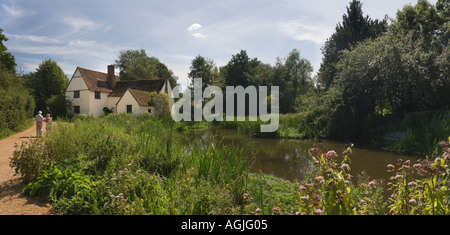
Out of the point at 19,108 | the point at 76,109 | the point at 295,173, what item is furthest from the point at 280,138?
the point at 76,109

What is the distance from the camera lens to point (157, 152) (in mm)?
5832

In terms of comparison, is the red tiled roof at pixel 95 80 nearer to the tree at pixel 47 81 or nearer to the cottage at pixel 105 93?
the cottage at pixel 105 93

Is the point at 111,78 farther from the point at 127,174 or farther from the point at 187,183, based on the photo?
the point at 187,183

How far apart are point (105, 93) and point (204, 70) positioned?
66.3 feet

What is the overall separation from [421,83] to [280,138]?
374 inches

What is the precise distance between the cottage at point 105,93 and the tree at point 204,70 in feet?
41.5

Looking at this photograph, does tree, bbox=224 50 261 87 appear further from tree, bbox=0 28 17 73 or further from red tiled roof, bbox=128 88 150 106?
tree, bbox=0 28 17 73

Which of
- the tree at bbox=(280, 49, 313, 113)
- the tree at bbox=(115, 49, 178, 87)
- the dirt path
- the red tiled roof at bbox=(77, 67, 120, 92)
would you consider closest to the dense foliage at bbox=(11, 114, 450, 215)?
the dirt path

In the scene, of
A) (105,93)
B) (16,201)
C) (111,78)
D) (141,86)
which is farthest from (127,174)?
(111,78)

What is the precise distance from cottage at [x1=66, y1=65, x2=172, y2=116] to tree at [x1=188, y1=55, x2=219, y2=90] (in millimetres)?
12644

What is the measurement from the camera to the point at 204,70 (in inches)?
1928
